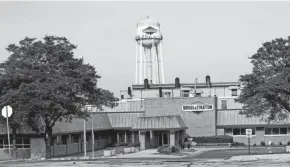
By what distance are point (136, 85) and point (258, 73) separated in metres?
53.2

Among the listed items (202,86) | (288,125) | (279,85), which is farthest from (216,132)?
(279,85)

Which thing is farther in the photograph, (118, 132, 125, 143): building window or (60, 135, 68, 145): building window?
(118, 132, 125, 143): building window

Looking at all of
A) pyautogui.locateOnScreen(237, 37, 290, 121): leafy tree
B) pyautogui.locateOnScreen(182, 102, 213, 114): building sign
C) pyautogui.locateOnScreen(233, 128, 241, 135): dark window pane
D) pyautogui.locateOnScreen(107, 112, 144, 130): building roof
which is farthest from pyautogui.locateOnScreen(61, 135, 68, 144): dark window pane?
pyautogui.locateOnScreen(233, 128, 241, 135): dark window pane

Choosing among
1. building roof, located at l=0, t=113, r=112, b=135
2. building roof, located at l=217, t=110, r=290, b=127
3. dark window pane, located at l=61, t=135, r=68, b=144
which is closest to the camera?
building roof, located at l=0, t=113, r=112, b=135

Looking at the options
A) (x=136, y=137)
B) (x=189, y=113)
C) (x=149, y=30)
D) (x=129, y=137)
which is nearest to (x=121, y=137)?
(x=129, y=137)

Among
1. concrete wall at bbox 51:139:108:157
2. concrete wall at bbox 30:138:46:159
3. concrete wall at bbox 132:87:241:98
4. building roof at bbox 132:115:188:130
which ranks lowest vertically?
concrete wall at bbox 51:139:108:157

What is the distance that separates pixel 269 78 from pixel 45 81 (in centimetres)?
2005

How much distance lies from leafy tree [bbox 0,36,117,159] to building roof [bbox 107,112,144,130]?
23.9m

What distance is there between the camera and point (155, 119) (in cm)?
6750

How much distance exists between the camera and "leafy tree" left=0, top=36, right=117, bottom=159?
46969 millimetres

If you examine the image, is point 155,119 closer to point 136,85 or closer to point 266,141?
point 266,141

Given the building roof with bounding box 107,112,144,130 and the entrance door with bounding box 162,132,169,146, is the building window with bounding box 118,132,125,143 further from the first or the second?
the entrance door with bounding box 162,132,169,146

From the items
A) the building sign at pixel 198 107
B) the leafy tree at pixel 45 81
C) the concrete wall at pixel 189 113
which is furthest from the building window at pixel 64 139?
the building sign at pixel 198 107

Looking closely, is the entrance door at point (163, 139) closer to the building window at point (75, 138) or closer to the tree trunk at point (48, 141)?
the building window at point (75, 138)
